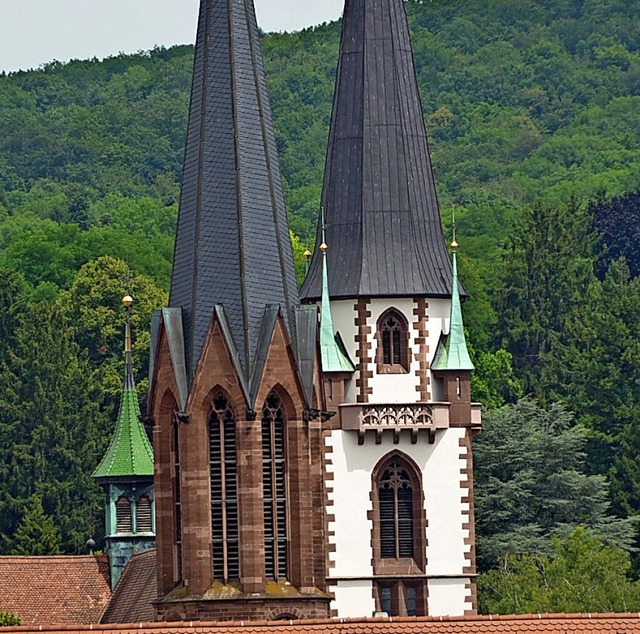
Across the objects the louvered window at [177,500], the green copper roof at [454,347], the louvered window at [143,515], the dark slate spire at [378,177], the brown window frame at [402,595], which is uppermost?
the dark slate spire at [378,177]

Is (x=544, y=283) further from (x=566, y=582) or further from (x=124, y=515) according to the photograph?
(x=566, y=582)

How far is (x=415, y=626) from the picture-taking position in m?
60.8

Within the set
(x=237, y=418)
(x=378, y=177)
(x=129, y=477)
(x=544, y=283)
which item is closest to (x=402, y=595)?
(x=129, y=477)

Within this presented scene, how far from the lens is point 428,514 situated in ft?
308

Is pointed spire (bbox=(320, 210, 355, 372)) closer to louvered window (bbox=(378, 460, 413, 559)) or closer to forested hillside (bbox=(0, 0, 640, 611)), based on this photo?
louvered window (bbox=(378, 460, 413, 559))

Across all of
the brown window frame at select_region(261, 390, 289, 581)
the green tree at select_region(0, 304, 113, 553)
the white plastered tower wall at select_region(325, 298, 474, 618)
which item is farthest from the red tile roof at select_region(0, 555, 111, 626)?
the green tree at select_region(0, 304, 113, 553)

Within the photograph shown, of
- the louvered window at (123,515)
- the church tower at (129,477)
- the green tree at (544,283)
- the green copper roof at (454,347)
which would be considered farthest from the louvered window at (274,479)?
the green tree at (544,283)

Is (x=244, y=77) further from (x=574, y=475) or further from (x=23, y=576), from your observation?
(x=574, y=475)

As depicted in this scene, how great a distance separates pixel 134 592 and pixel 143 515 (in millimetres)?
8092

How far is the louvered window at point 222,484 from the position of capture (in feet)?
240

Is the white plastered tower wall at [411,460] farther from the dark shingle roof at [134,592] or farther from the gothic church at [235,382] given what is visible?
the gothic church at [235,382]

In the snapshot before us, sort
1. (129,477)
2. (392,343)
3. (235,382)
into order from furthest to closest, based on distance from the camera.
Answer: (129,477)
(392,343)
(235,382)

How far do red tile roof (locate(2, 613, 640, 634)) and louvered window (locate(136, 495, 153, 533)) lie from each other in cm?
3707

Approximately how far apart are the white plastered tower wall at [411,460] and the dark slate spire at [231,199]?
18717 millimetres
